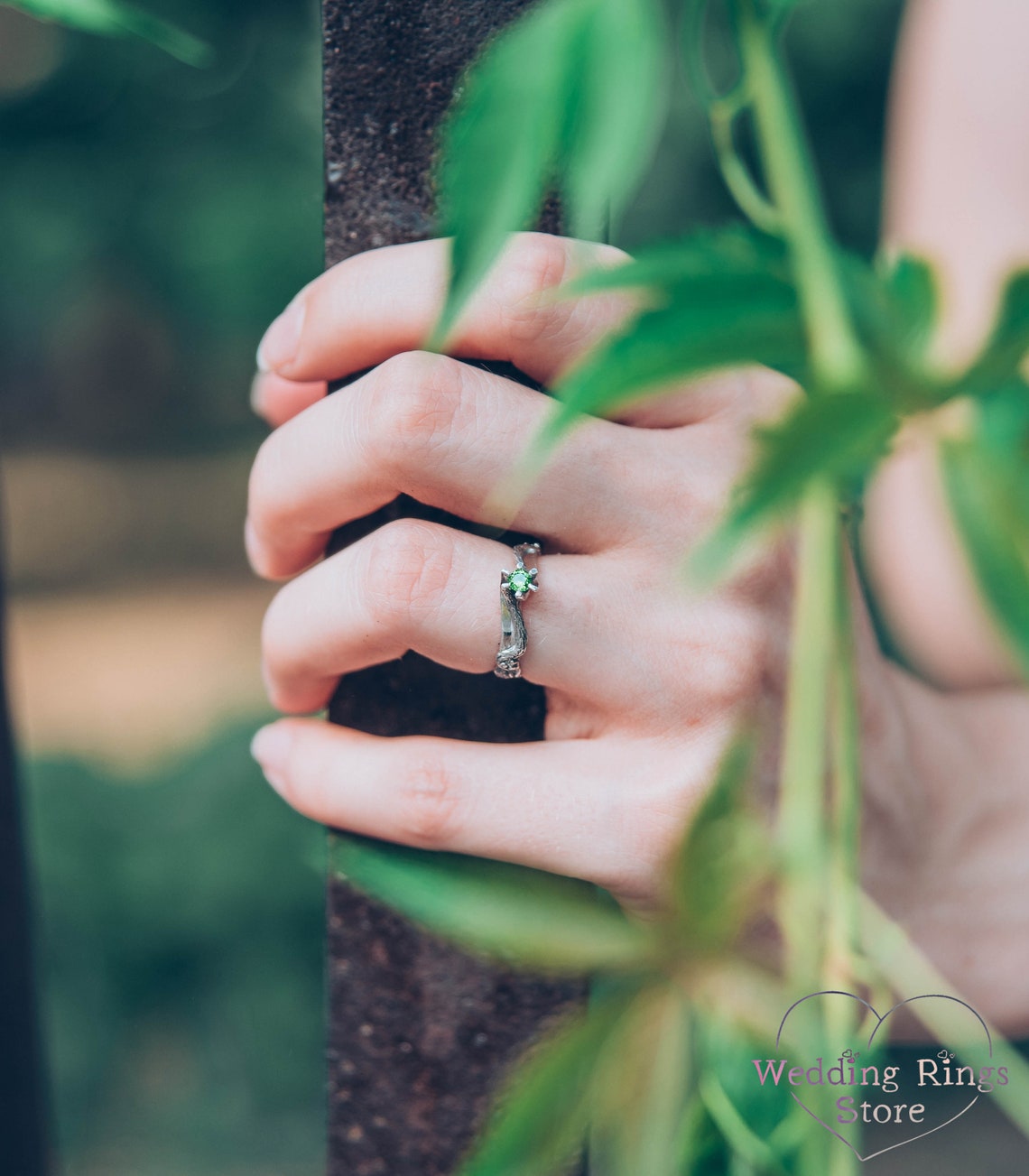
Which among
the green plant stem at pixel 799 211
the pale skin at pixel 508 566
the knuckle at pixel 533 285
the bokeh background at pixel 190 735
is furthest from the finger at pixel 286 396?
the bokeh background at pixel 190 735

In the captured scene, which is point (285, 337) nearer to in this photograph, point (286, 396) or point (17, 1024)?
point (286, 396)

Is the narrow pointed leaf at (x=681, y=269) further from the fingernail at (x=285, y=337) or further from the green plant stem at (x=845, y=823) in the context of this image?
the fingernail at (x=285, y=337)

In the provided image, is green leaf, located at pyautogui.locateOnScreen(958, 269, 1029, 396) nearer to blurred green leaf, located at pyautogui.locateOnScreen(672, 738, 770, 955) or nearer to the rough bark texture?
blurred green leaf, located at pyautogui.locateOnScreen(672, 738, 770, 955)

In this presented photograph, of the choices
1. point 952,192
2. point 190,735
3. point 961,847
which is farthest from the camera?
point 190,735

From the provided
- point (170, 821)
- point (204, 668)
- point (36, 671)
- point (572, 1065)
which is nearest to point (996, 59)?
point (572, 1065)

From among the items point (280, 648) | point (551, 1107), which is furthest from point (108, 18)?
point (551, 1107)

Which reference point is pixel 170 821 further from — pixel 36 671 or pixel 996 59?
pixel 996 59
